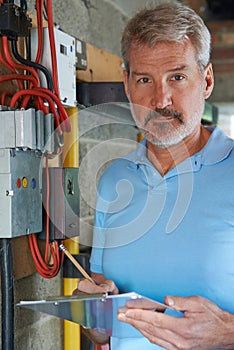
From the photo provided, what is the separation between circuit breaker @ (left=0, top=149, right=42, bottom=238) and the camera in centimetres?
113

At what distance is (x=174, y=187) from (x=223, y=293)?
264 mm

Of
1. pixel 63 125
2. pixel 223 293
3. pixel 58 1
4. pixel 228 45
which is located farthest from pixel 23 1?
pixel 228 45

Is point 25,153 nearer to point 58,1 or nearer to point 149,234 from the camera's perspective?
point 149,234

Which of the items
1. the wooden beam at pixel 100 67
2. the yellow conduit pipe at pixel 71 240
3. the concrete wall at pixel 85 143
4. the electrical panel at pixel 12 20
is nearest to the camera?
the electrical panel at pixel 12 20

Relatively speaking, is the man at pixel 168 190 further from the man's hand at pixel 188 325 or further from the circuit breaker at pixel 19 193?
the circuit breaker at pixel 19 193

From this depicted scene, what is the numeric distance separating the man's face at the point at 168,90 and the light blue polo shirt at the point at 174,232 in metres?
0.08

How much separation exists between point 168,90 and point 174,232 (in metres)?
0.32

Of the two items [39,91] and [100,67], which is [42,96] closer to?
[39,91]

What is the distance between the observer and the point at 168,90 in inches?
49.6

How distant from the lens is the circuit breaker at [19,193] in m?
1.13

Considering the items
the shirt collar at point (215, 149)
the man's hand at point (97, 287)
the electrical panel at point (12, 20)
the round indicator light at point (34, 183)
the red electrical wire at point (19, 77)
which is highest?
the electrical panel at point (12, 20)

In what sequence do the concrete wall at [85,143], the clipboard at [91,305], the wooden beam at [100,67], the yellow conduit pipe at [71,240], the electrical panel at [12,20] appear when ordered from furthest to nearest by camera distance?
the wooden beam at [100,67]
the yellow conduit pipe at [71,240]
the concrete wall at [85,143]
the electrical panel at [12,20]
the clipboard at [91,305]

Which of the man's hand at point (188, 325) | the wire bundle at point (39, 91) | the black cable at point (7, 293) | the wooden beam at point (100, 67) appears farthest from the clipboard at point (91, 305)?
the wooden beam at point (100, 67)

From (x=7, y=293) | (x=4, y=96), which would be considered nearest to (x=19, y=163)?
(x=4, y=96)
